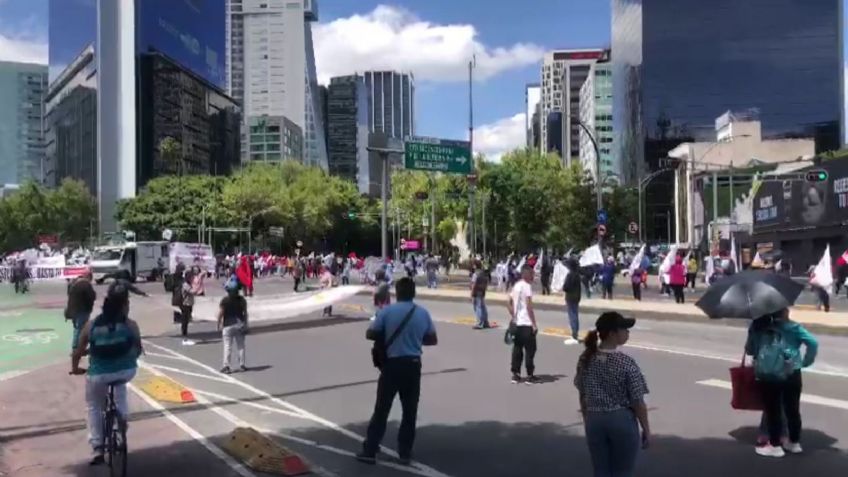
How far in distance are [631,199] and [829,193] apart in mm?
55115

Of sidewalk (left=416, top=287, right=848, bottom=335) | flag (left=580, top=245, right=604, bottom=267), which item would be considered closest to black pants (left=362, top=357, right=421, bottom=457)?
sidewalk (left=416, top=287, right=848, bottom=335)

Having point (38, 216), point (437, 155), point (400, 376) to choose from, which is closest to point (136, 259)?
point (437, 155)

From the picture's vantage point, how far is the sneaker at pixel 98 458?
26.4ft

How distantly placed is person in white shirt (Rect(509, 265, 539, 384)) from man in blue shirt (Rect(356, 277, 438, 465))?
4.76 meters

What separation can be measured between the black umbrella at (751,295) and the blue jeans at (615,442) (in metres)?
3.32

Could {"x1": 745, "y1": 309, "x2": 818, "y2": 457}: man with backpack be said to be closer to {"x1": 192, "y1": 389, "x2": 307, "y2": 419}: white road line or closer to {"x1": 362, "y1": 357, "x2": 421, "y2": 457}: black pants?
{"x1": 362, "y1": 357, "x2": 421, "y2": 457}: black pants

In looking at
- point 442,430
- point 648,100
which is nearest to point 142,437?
point 442,430

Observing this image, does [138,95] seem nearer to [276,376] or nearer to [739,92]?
[739,92]

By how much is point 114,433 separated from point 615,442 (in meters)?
4.62

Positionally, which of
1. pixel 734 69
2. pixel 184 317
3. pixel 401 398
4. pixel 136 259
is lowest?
pixel 184 317

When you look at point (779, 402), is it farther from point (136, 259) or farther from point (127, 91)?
point (127, 91)

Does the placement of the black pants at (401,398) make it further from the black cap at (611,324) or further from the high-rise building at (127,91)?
the high-rise building at (127,91)

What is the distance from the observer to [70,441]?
30.7 ft

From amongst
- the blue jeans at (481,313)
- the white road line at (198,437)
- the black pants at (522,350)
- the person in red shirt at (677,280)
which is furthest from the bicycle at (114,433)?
the person in red shirt at (677,280)
